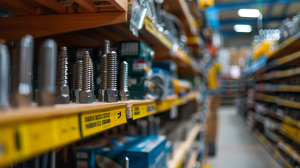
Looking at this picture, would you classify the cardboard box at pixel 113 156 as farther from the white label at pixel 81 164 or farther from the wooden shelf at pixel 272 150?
the wooden shelf at pixel 272 150

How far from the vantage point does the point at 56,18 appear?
1.03 meters

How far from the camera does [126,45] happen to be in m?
1.28

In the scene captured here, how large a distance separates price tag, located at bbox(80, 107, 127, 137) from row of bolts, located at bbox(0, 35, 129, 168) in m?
0.08

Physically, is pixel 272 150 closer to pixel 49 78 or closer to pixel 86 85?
pixel 86 85

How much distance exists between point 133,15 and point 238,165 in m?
3.87

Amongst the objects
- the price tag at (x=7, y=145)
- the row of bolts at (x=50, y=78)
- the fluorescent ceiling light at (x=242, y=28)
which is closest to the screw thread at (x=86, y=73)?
the row of bolts at (x=50, y=78)

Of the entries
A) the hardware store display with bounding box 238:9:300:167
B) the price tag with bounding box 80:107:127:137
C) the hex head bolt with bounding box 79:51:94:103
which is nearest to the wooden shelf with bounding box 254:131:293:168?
the hardware store display with bounding box 238:9:300:167

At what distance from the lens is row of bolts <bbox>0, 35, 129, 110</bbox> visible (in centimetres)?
50

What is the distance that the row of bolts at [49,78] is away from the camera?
500 millimetres

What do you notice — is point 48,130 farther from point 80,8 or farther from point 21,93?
point 80,8

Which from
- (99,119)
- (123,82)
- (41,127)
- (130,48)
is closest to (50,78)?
(41,127)

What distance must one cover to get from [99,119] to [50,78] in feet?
0.76

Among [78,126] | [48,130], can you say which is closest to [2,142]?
[48,130]

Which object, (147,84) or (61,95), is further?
(147,84)
